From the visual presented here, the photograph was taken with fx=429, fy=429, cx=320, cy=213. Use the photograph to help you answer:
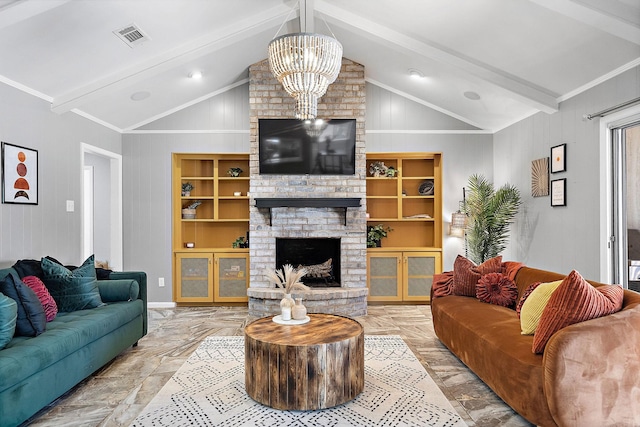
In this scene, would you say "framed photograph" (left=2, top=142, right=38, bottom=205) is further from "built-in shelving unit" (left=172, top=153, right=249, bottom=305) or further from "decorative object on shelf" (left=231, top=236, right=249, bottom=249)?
"decorative object on shelf" (left=231, top=236, right=249, bottom=249)

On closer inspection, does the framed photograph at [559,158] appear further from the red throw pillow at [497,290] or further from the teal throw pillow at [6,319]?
the teal throw pillow at [6,319]

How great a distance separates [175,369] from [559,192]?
156 inches

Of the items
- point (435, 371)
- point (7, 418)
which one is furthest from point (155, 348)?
point (435, 371)

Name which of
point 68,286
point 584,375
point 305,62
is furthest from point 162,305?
point 584,375

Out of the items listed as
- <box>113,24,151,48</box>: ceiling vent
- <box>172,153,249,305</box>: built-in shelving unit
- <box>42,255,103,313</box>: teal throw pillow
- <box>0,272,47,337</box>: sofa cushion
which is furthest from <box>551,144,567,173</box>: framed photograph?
<box>0,272,47,337</box>: sofa cushion

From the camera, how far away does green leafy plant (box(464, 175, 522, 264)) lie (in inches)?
203

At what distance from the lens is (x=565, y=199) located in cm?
421

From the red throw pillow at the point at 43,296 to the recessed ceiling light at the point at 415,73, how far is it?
14.2 ft

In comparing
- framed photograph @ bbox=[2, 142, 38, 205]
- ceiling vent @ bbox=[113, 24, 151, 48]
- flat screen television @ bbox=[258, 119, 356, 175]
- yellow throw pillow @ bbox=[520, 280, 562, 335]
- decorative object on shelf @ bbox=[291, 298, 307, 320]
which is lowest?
decorative object on shelf @ bbox=[291, 298, 307, 320]

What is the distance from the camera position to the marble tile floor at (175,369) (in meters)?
2.65

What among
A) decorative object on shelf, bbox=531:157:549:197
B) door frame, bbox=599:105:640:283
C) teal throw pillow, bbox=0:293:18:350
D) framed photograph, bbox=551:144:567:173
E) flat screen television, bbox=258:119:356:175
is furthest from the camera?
flat screen television, bbox=258:119:356:175

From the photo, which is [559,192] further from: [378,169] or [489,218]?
[378,169]

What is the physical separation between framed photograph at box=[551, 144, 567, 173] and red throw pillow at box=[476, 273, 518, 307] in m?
1.30

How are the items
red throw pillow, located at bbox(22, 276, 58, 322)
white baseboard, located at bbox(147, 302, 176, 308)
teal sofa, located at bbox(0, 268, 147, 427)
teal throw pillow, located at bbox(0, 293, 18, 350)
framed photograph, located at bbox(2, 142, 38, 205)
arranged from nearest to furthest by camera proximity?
1. teal sofa, located at bbox(0, 268, 147, 427)
2. teal throw pillow, located at bbox(0, 293, 18, 350)
3. red throw pillow, located at bbox(22, 276, 58, 322)
4. framed photograph, located at bbox(2, 142, 38, 205)
5. white baseboard, located at bbox(147, 302, 176, 308)
